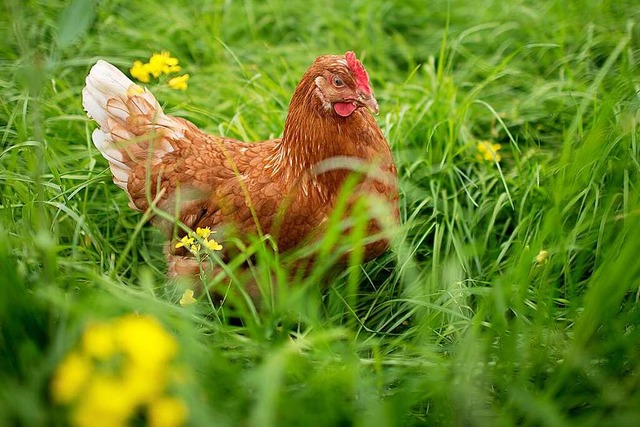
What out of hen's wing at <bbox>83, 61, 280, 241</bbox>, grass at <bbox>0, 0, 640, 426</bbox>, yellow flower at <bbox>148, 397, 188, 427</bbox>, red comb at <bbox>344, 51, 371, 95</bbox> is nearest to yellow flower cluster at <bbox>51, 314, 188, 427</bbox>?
yellow flower at <bbox>148, 397, 188, 427</bbox>

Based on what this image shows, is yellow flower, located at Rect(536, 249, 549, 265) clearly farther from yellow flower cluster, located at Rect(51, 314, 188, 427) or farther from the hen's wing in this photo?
yellow flower cluster, located at Rect(51, 314, 188, 427)

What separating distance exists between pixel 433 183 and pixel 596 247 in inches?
30.9

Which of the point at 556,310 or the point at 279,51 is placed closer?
the point at 556,310

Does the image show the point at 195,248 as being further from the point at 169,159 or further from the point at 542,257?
the point at 542,257

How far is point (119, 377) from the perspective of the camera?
4.35 feet

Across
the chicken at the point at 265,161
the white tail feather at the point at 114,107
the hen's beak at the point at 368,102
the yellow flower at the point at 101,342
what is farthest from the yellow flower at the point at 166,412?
the white tail feather at the point at 114,107

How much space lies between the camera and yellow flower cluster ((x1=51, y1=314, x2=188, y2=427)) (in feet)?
4.09

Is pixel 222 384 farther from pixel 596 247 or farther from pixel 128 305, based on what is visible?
pixel 596 247

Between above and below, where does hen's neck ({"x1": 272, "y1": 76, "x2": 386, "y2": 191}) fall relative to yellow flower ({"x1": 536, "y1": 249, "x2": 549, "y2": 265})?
above

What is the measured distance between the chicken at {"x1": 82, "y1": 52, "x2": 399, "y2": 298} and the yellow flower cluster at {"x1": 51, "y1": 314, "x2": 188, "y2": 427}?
1022 mm

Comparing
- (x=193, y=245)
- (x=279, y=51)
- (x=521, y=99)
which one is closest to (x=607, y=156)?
(x=521, y=99)

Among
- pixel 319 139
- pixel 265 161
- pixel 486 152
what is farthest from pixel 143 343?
pixel 486 152

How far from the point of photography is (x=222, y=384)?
1.73 m

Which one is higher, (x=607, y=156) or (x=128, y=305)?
(x=607, y=156)
